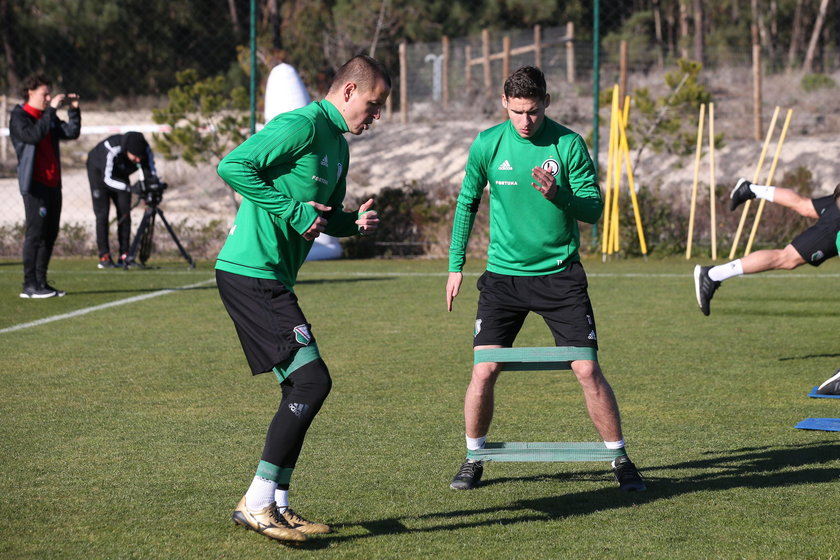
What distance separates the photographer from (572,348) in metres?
5.42

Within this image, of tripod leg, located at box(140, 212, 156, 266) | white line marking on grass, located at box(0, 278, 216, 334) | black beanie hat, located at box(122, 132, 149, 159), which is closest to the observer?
white line marking on grass, located at box(0, 278, 216, 334)

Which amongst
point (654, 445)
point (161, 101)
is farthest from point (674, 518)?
point (161, 101)

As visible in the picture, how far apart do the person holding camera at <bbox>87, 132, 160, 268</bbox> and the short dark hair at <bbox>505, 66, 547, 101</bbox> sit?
1097 cm

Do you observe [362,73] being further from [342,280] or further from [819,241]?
[342,280]

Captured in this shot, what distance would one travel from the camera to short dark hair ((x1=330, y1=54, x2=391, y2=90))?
471cm

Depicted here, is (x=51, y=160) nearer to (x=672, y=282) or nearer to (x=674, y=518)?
(x=672, y=282)

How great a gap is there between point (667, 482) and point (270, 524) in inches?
75.1

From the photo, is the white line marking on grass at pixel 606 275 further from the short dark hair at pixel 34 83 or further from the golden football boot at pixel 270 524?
the golden football boot at pixel 270 524

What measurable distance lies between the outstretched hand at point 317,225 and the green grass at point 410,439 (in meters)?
1.16

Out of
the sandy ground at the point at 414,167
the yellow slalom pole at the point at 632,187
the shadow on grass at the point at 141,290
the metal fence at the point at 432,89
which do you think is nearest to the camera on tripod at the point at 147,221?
the shadow on grass at the point at 141,290

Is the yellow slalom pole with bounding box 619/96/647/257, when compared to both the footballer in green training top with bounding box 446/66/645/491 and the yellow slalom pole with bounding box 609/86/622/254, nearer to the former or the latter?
the yellow slalom pole with bounding box 609/86/622/254

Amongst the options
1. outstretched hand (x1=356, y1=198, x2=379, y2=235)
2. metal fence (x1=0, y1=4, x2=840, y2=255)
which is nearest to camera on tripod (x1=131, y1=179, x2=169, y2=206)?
outstretched hand (x1=356, y1=198, x2=379, y2=235)

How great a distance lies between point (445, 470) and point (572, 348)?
88 centimetres

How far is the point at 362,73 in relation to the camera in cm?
471
